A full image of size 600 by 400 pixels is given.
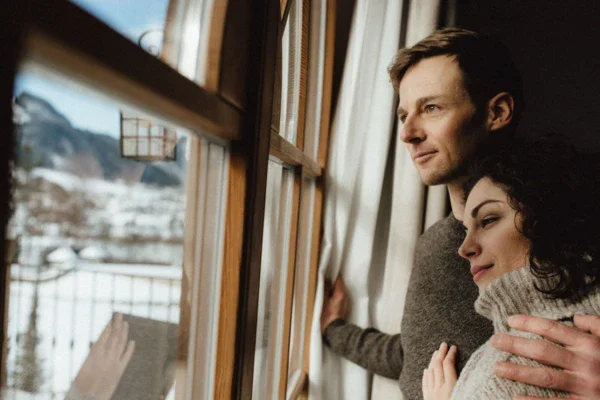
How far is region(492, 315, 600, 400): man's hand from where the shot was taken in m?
0.76

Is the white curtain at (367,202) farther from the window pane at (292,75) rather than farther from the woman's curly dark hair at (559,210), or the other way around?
the woman's curly dark hair at (559,210)

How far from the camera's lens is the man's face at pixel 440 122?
113cm

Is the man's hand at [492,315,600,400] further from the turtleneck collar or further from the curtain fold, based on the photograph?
the curtain fold

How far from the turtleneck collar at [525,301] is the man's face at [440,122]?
37 centimetres

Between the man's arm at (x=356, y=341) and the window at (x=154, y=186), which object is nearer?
the window at (x=154, y=186)

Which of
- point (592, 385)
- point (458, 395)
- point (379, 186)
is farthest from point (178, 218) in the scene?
point (379, 186)

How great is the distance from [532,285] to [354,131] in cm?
85

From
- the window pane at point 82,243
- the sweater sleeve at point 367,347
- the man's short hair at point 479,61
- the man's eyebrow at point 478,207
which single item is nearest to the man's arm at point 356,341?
the sweater sleeve at point 367,347

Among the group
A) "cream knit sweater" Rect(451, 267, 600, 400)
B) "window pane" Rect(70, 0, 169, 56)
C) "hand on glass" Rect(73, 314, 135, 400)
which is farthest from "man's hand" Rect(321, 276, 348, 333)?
"window pane" Rect(70, 0, 169, 56)

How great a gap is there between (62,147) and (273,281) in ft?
2.72

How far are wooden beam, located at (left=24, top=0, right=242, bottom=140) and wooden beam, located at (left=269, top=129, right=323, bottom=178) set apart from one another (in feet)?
1.13

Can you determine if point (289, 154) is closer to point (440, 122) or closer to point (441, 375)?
point (440, 122)

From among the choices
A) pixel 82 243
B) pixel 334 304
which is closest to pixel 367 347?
pixel 334 304

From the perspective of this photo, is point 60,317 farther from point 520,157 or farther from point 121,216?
point 520,157
